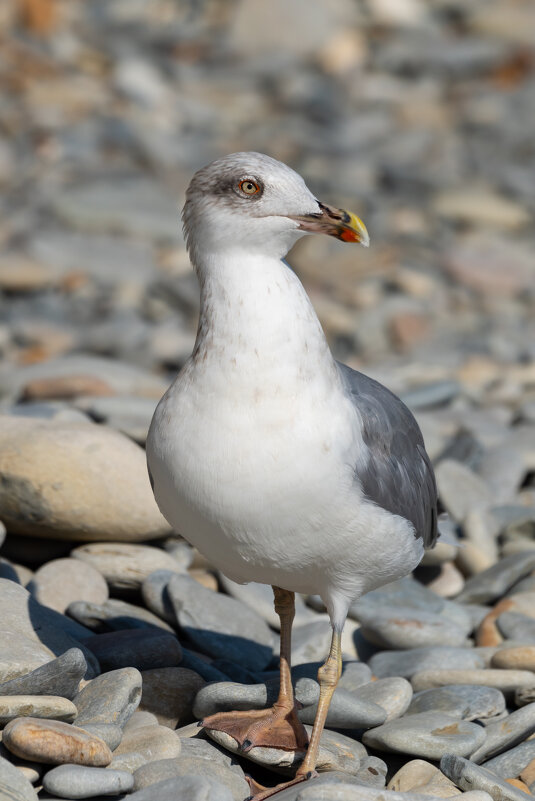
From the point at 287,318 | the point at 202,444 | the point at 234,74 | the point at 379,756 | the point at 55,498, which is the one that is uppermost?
the point at 234,74

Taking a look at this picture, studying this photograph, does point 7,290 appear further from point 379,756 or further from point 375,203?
point 379,756

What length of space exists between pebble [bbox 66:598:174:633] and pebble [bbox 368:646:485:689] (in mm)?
1152

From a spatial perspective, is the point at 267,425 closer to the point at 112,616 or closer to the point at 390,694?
the point at 390,694

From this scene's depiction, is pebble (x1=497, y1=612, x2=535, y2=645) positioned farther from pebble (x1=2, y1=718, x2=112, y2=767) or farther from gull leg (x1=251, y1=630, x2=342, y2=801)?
pebble (x1=2, y1=718, x2=112, y2=767)

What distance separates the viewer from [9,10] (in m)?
21.0

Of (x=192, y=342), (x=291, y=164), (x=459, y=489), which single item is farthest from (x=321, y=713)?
(x=291, y=164)

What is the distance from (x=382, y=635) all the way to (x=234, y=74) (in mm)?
17499

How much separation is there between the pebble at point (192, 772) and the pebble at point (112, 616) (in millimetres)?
1276

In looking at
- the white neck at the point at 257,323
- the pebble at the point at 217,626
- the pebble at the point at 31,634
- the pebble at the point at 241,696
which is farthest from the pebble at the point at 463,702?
the white neck at the point at 257,323

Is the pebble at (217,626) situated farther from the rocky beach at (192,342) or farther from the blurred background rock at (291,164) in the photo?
the blurred background rock at (291,164)

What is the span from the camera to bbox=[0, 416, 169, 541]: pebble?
5.83m

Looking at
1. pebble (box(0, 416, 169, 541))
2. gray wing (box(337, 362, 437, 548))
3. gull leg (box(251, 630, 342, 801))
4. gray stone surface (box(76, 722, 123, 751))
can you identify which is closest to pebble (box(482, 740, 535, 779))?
gull leg (box(251, 630, 342, 801))

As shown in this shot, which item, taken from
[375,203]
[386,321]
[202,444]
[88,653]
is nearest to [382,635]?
[88,653]

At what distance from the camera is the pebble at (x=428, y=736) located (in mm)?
4660
